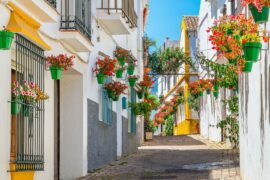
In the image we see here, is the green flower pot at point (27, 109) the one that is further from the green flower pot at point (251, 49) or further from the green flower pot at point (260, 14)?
the green flower pot at point (260, 14)

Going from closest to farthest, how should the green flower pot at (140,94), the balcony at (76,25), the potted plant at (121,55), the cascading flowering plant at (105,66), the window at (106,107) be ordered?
1. the balcony at (76,25)
2. the cascading flowering plant at (105,66)
3. the window at (106,107)
4. the potted plant at (121,55)
5. the green flower pot at (140,94)

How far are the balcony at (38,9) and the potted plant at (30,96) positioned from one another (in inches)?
46.8

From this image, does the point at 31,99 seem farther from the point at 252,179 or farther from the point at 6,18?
the point at 252,179

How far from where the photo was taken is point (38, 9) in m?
11.2

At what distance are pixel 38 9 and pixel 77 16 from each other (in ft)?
13.7

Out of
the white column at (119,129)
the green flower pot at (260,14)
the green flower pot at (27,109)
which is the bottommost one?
the white column at (119,129)

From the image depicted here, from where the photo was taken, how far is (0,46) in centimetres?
938

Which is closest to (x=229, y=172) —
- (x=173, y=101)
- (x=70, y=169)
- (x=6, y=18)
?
(x=70, y=169)

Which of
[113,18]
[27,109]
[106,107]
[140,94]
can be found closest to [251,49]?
[27,109]

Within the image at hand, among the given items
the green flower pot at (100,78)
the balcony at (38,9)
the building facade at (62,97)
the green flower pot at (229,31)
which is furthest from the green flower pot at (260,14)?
the green flower pot at (100,78)

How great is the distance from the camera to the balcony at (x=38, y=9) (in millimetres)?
10758

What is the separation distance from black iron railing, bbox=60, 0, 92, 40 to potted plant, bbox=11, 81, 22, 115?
3.78 m

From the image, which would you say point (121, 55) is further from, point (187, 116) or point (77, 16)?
point (187, 116)

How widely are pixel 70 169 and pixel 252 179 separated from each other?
247 inches
